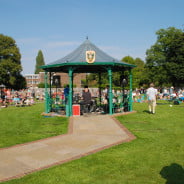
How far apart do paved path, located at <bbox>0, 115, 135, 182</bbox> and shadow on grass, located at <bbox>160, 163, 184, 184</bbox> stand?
2063mm

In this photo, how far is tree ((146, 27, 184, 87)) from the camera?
138ft

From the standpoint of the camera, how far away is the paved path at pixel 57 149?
496cm

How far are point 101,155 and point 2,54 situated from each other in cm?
4785

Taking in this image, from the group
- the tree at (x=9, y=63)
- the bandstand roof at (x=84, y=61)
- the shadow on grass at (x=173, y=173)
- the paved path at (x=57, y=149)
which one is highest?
the tree at (x=9, y=63)

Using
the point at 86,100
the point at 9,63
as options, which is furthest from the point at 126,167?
the point at 9,63

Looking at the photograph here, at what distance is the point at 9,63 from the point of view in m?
47.3

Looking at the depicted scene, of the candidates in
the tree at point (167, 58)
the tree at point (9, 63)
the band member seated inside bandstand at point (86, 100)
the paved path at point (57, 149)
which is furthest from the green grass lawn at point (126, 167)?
the tree at point (9, 63)

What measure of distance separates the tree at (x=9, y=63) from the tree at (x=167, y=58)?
2947cm

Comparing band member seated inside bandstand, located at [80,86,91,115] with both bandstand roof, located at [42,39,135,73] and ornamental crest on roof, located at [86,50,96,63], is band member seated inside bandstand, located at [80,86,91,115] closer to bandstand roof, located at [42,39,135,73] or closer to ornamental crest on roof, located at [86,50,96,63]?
bandstand roof, located at [42,39,135,73]

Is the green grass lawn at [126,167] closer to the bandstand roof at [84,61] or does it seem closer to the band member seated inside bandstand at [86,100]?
the band member seated inside bandstand at [86,100]

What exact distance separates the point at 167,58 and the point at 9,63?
110 feet

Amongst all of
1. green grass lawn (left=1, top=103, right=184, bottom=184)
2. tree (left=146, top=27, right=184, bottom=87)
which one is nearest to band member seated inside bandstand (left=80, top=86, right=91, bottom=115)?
green grass lawn (left=1, top=103, right=184, bottom=184)

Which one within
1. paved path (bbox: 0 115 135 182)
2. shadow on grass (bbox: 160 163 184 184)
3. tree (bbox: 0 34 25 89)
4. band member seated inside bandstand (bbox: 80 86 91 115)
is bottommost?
shadow on grass (bbox: 160 163 184 184)

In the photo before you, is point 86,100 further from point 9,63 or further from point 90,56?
point 9,63
